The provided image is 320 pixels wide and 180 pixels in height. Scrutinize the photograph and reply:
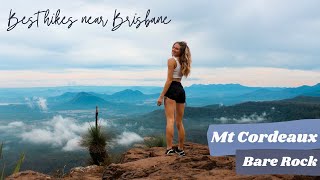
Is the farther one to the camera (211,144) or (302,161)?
(211,144)

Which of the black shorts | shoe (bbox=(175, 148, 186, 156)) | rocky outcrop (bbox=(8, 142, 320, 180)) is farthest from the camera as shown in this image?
shoe (bbox=(175, 148, 186, 156))

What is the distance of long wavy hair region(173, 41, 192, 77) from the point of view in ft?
27.1

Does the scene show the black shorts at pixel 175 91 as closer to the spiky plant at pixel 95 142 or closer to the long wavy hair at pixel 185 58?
the long wavy hair at pixel 185 58

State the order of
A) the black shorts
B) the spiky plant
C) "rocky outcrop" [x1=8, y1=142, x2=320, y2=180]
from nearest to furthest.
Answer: "rocky outcrop" [x1=8, y1=142, x2=320, y2=180] < the black shorts < the spiky plant

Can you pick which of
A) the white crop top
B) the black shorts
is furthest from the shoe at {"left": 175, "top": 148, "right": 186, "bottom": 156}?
the white crop top

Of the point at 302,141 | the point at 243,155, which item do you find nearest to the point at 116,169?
the point at 243,155

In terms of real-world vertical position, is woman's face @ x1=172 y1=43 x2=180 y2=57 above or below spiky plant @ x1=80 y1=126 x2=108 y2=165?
above

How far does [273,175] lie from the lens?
6.24m

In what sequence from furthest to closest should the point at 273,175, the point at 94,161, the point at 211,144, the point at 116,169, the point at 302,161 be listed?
the point at 94,161 → the point at 116,169 → the point at 211,144 → the point at 273,175 → the point at 302,161

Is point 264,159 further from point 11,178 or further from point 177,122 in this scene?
point 11,178

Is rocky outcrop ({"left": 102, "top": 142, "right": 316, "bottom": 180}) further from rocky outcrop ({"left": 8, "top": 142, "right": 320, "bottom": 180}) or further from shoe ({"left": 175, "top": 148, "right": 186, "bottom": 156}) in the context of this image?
shoe ({"left": 175, "top": 148, "right": 186, "bottom": 156})

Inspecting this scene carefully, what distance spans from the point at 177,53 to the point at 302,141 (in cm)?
293

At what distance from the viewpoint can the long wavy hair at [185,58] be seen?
8250 millimetres

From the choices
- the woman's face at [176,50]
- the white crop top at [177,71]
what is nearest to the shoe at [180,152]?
the white crop top at [177,71]
